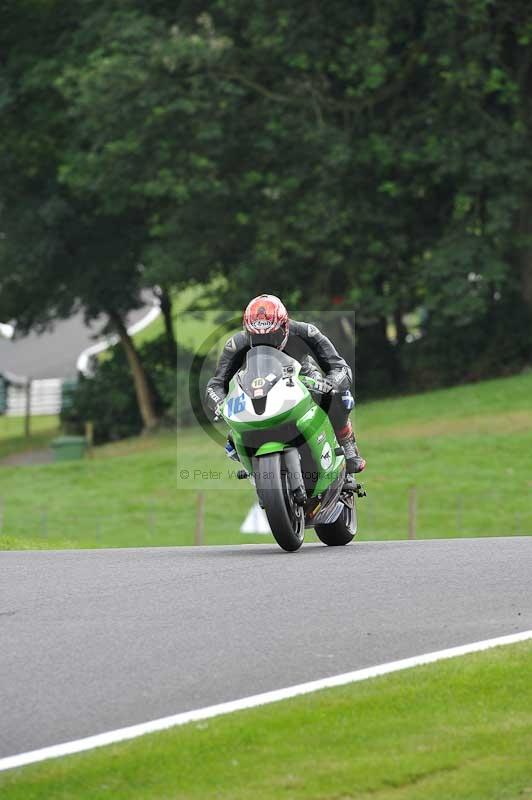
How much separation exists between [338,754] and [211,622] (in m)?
2.70

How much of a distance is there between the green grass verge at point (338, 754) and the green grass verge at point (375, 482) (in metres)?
20.3

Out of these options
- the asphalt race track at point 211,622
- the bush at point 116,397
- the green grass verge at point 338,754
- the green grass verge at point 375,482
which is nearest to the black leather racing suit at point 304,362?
the asphalt race track at point 211,622

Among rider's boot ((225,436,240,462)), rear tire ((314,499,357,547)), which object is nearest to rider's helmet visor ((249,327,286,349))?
rider's boot ((225,436,240,462))

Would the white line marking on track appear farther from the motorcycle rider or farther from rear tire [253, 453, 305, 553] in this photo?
the motorcycle rider

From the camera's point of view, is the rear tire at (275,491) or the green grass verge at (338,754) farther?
the rear tire at (275,491)

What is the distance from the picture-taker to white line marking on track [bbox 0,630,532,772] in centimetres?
739

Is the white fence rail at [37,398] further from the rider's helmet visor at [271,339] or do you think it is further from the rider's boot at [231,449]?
the rider's helmet visor at [271,339]

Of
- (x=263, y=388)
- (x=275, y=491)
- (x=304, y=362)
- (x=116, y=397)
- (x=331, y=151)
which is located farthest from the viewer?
(x=116, y=397)

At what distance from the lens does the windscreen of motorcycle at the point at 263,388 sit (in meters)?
12.3

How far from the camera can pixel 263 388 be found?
12.3 m

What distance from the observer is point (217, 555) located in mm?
13547

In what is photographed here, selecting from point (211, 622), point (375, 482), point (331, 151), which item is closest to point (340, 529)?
point (211, 622)

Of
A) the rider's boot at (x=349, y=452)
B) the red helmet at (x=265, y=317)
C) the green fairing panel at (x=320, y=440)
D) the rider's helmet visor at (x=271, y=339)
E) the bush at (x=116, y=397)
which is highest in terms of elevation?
the red helmet at (x=265, y=317)

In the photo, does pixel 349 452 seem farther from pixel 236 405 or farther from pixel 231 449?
pixel 236 405
